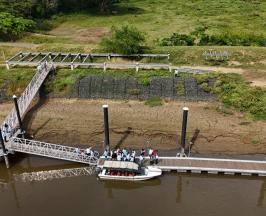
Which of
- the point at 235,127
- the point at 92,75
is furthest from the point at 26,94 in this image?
the point at 235,127

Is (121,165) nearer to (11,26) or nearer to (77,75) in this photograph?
(77,75)

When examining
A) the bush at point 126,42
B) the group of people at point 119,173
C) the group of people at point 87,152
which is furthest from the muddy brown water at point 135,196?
the bush at point 126,42

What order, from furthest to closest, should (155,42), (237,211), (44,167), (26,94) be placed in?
(155,42), (26,94), (44,167), (237,211)

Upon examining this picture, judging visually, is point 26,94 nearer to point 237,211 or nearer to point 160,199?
point 160,199

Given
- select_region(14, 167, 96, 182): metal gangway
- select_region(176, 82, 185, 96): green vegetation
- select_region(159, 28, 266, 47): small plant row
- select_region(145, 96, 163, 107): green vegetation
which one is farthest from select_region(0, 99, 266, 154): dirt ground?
select_region(159, 28, 266, 47): small plant row

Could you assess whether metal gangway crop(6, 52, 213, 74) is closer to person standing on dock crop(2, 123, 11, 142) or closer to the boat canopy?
person standing on dock crop(2, 123, 11, 142)

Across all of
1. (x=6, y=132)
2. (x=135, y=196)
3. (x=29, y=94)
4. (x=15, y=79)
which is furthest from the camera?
(x=15, y=79)

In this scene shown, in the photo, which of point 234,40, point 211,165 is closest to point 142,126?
point 211,165
